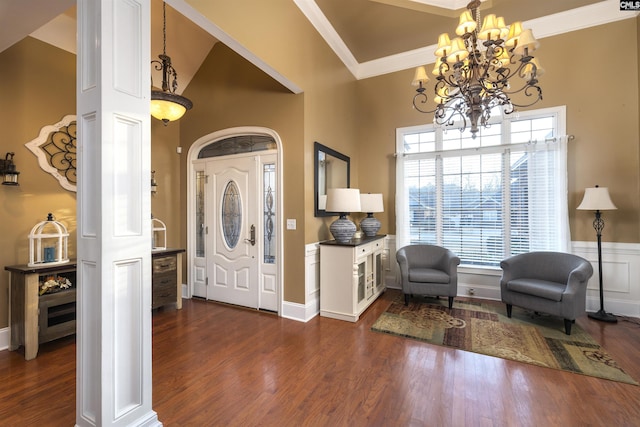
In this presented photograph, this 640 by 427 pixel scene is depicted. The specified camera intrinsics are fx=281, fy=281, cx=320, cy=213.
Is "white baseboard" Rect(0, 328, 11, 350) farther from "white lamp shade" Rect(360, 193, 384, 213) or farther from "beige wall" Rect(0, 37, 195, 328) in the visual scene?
"white lamp shade" Rect(360, 193, 384, 213)

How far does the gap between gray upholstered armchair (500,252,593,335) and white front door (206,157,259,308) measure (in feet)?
10.7

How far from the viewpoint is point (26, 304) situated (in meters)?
2.58

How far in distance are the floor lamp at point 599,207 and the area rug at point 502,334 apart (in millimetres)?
536

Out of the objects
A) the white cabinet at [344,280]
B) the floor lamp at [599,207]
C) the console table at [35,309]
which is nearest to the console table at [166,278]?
the console table at [35,309]

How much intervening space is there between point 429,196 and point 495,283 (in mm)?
1629

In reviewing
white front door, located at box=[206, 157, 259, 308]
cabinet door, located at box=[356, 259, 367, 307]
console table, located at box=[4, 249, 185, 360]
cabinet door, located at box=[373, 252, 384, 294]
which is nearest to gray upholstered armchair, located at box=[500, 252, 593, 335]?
cabinet door, located at box=[373, 252, 384, 294]

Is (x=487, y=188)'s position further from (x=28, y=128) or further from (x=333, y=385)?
(x=28, y=128)

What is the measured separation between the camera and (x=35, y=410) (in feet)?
6.27

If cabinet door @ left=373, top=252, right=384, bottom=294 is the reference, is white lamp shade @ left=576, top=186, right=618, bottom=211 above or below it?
above

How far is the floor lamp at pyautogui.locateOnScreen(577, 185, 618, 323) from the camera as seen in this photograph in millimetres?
3373

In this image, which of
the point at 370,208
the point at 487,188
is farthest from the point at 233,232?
the point at 487,188

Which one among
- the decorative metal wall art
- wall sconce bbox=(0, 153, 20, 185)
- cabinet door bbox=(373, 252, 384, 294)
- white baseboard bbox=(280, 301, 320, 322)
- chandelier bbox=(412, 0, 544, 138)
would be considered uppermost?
chandelier bbox=(412, 0, 544, 138)

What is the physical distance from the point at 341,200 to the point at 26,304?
3.25m

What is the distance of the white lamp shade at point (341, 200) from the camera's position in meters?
3.47
